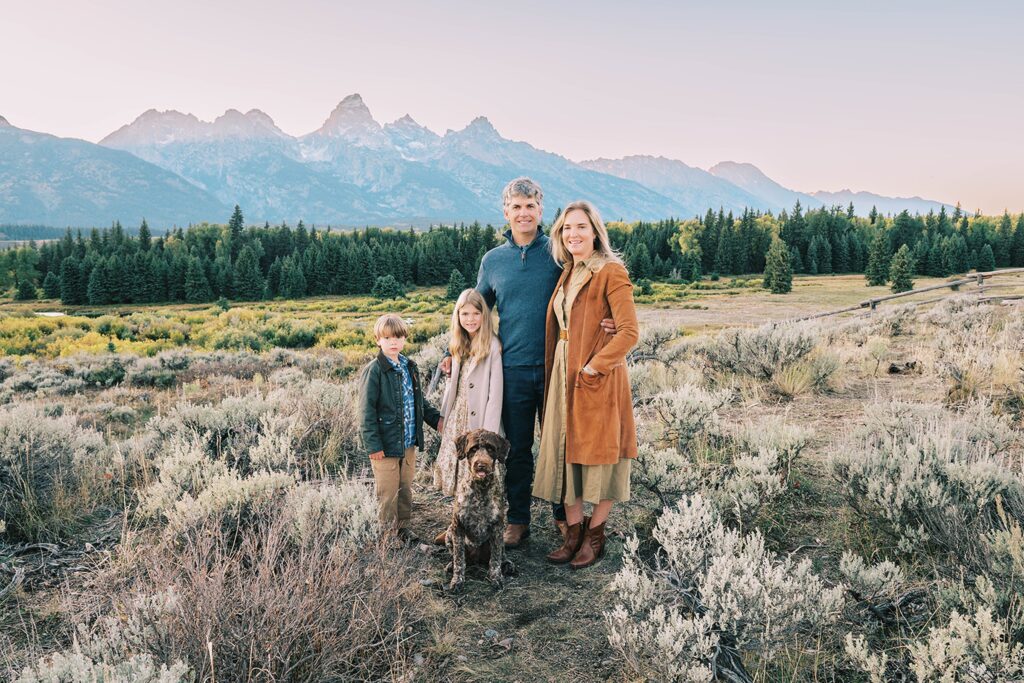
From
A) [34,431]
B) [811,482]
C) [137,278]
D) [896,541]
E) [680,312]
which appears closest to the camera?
[896,541]

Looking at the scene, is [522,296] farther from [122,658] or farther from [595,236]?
[122,658]

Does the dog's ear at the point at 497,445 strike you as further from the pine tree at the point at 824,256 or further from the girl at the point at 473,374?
the pine tree at the point at 824,256

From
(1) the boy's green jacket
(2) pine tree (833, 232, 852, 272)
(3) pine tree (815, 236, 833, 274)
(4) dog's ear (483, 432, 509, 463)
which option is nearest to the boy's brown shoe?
(4) dog's ear (483, 432, 509, 463)

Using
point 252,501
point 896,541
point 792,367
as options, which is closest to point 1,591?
point 252,501

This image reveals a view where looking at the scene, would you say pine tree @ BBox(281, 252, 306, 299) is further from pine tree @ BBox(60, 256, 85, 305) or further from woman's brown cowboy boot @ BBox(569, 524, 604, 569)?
woman's brown cowboy boot @ BBox(569, 524, 604, 569)

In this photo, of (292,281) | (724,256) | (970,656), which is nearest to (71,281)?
(292,281)

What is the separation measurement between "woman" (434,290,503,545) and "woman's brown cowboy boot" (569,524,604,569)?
2.96ft

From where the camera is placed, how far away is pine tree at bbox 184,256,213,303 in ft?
186

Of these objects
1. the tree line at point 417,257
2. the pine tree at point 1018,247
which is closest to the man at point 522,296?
the tree line at point 417,257

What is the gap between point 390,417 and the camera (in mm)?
3857

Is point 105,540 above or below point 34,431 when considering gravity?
below

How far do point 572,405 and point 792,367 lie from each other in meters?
4.88

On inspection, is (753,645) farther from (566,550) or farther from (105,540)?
(105,540)

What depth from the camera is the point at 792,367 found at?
23.5 ft
